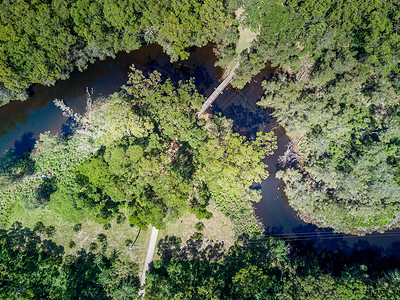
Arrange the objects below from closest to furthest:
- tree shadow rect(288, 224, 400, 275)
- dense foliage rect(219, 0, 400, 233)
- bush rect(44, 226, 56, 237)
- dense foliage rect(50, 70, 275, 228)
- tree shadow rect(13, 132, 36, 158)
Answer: dense foliage rect(50, 70, 275, 228) → dense foliage rect(219, 0, 400, 233) → bush rect(44, 226, 56, 237) → tree shadow rect(13, 132, 36, 158) → tree shadow rect(288, 224, 400, 275)

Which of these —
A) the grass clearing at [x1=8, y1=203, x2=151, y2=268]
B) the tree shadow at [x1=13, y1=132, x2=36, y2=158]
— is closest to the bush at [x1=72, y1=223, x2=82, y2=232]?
the grass clearing at [x1=8, y1=203, x2=151, y2=268]

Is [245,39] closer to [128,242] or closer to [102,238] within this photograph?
[128,242]

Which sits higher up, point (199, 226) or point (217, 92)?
point (217, 92)

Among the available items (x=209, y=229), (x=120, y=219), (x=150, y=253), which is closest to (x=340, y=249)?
(x=209, y=229)

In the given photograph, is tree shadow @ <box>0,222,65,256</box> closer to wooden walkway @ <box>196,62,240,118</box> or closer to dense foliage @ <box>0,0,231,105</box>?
dense foliage @ <box>0,0,231,105</box>

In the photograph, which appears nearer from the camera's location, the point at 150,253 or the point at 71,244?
the point at 71,244

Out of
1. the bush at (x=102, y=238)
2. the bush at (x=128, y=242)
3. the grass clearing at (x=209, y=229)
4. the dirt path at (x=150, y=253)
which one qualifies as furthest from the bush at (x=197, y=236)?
the bush at (x=102, y=238)

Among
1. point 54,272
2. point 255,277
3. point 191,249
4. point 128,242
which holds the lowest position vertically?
point 54,272
